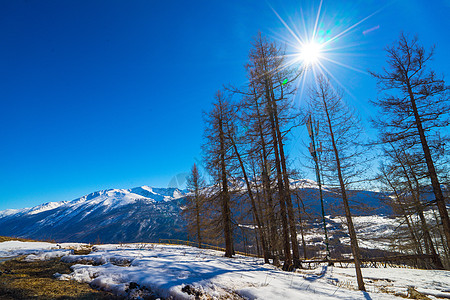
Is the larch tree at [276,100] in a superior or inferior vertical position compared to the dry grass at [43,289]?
superior

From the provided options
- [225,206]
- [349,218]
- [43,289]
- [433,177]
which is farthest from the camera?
[225,206]

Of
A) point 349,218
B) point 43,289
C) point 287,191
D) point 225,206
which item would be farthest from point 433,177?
point 43,289

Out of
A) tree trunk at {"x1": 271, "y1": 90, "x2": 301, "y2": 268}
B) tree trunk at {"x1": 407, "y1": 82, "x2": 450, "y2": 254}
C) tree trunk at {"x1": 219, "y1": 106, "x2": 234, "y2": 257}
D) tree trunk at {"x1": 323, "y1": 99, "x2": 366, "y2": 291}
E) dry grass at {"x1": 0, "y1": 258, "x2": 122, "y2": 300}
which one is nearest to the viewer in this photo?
dry grass at {"x1": 0, "y1": 258, "x2": 122, "y2": 300}

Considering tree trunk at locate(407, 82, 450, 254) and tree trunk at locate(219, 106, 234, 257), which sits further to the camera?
tree trunk at locate(219, 106, 234, 257)

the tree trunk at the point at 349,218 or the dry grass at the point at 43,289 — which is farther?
the tree trunk at the point at 349,218

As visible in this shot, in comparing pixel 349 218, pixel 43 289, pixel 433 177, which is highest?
pixel 433 177

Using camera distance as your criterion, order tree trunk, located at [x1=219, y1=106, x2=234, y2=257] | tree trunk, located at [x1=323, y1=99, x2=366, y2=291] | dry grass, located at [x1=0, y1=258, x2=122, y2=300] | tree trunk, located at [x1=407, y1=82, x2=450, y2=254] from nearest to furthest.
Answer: dry grass, located at [x1=0, y1=258, x2=122, y2=300] → tree trunk, located at [x1=323, y1=99, x2=366, y2=291] → tree trunk, located at [x1=407, y1=82, x2=450, y2=254] → tree trunk, located at [x1=219, y1=106, x2=234, y2=257]

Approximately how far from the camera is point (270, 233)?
41.3ft

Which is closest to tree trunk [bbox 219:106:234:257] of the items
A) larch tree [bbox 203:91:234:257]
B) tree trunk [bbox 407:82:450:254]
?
larch tree [bbox 203:91:234:257]

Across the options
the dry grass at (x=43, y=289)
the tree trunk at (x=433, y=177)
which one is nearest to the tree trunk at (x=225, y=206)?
the dry grass at (x=43, y=289)

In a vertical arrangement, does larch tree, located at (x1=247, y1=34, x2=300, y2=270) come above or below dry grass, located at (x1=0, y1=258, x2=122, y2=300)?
above

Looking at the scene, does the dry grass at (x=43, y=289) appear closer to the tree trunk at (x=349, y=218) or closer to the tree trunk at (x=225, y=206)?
the tree trunk at (x=349, y=218)

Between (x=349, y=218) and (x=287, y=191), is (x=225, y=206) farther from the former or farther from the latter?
(x=349, y=218)

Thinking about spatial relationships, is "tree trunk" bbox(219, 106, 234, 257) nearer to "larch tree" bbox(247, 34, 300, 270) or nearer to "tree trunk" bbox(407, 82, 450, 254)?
"larch tree" bbox(247, 34, 300, 270)
